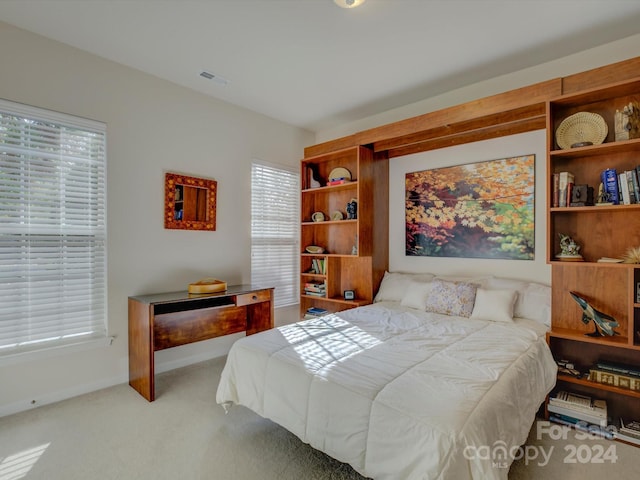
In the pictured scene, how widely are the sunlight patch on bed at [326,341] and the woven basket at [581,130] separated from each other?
2050 millimetres

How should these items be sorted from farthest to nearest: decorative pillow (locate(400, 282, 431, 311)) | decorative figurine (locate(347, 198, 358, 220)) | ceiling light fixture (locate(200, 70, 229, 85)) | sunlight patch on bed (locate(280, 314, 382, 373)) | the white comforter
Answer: decorative figurine (locate(347, 198, 358, 220))
decorative pillow (locate(400, 282, 431, 311))
ceiling light fixture (locate(200, 70, 229, 85))
sunlight patch on bed (locate(280, 314, 382, 373))
the white comforter

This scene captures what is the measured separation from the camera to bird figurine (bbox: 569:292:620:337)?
2.18 metres

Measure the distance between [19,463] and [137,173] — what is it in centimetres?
219

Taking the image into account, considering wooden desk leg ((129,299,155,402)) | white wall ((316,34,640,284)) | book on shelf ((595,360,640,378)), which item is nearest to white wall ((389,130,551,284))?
white wall ((316,34,640,284))

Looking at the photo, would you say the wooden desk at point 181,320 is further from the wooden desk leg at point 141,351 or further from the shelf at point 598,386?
the shelf at point 598,386

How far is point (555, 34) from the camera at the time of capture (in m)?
2.37

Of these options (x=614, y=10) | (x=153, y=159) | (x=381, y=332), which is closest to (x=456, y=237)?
(x=381, y=332)

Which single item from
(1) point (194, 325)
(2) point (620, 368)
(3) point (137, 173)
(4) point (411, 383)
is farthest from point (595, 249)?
(3) point (137, 173)

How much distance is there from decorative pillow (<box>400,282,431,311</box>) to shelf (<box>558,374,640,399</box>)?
3.69 ft

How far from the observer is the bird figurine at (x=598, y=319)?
2.18m

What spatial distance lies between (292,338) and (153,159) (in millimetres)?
2171

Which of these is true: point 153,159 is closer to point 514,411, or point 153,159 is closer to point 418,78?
point 418,78

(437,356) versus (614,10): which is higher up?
(614,10)

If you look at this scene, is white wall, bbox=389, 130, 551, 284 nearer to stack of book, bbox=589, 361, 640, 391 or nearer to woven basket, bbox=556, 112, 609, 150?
woven basket, bbox=556, 112, 609, 150
